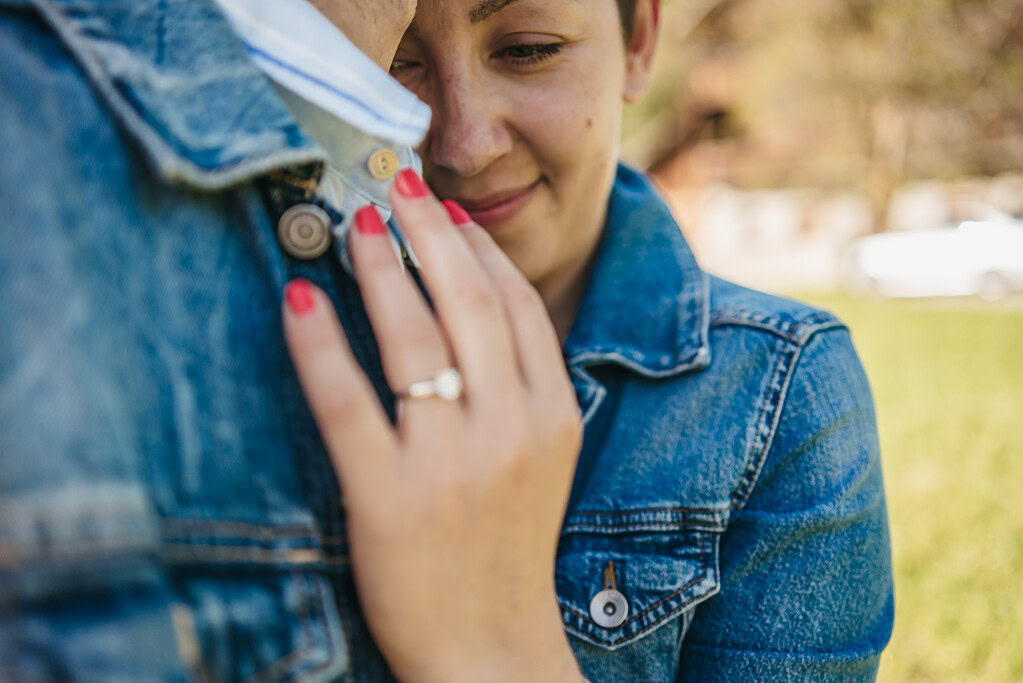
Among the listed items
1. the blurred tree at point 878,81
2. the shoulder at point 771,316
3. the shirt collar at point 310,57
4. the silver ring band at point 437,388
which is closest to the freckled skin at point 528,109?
the shoulder at point 771,316

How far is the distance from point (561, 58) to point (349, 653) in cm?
121

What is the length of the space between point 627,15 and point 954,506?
3.27 meters

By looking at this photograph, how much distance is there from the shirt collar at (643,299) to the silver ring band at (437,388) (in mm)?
783

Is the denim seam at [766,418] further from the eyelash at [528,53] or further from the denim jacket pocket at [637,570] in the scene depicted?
the eyelash at [528,53]

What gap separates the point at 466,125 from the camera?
5.03 feet

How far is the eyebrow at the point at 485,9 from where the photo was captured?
4.82ft

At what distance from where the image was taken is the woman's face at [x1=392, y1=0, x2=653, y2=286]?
1.51 m

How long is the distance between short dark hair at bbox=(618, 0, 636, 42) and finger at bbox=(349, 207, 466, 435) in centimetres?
113

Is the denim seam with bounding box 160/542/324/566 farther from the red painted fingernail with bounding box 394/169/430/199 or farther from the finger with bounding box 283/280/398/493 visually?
the red painted fingernail with bounding box 394/169/430/199

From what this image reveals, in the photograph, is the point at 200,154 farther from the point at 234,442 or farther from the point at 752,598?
the point at 752,598

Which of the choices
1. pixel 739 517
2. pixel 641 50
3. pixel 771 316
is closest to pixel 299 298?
pixel 739 517

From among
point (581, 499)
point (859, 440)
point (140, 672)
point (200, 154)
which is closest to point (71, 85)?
point (200, 154)

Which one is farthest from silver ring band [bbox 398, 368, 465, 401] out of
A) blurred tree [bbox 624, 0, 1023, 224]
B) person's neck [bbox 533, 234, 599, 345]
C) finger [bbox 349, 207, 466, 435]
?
blurred tree [bbox 624, 0, 1023, 224]

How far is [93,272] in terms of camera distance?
672 millimetres
